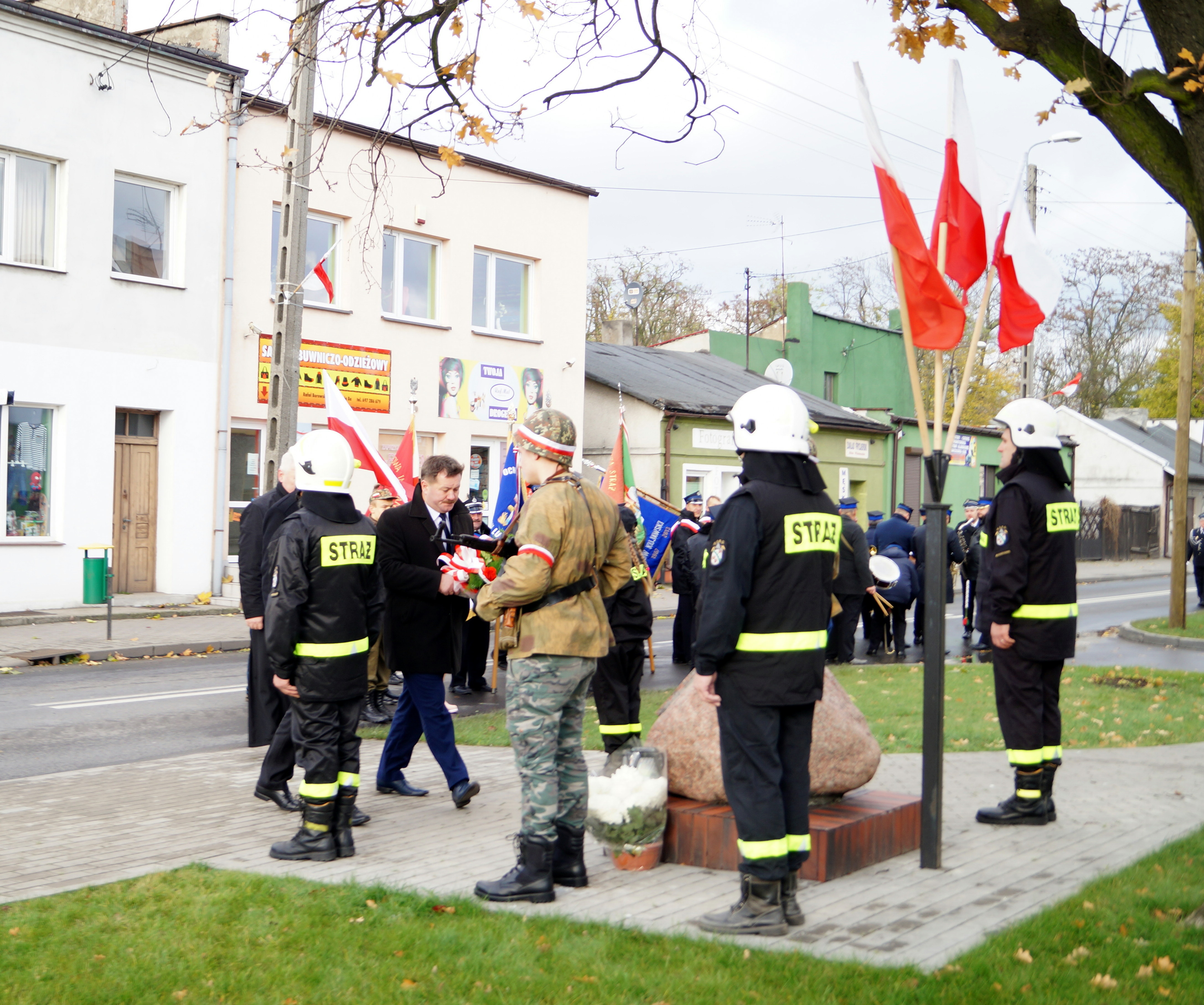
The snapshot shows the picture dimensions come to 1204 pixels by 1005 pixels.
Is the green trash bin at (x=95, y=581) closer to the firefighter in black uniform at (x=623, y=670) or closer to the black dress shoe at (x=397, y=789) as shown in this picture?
the black dress shoe at (x=397, y=789)

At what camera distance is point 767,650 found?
4.83m

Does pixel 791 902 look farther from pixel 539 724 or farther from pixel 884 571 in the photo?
pixel 884 571

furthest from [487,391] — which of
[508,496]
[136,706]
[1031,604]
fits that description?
[1031,604]

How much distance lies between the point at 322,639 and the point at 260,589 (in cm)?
200

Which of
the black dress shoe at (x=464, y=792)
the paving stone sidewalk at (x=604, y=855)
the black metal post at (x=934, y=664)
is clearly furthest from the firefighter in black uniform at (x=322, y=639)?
the black metal post at (x=934, y=664)

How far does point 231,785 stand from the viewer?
7.52 m

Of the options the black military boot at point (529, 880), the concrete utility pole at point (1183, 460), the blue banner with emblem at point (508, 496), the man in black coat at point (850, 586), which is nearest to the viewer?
the black military boot at point (529, 880)

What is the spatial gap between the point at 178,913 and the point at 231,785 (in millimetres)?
2754

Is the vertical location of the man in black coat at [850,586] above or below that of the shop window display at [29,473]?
below

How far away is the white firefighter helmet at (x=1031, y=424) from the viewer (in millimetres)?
6754

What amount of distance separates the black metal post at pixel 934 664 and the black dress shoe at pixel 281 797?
3260 millimetres

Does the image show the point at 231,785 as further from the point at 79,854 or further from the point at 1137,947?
the point at 1137,947

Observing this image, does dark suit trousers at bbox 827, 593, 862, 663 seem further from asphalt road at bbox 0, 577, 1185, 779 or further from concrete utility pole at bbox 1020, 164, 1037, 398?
concrete utility pole at bbox 1020, 164, 1037, 398

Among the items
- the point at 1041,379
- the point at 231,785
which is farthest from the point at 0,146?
the point at 1041,379
